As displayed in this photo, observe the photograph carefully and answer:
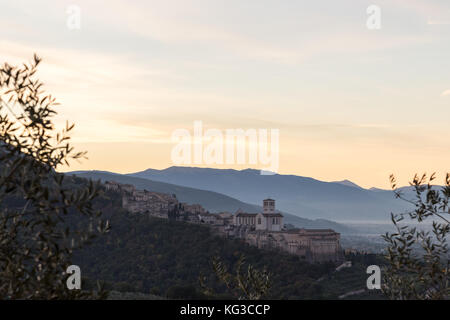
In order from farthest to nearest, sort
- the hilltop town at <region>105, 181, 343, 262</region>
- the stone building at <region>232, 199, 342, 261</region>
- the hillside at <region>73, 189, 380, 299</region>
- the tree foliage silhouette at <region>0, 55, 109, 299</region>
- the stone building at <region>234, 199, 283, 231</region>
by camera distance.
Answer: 1. the stone building at <region>234, 199, 283, 231</region>
2. the hilltop town at <region>105, 181, 343, 262</region>
3. the stone building at <region>232, 199, 342, 261</region>
4. the hillside at <region>73, 189, 380, 299</region>
5. the tree foliage silhouette at <region>0, 55, 109, 299</region>

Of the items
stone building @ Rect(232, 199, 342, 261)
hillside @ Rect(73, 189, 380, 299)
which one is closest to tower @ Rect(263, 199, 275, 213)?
stone building @ Rect(232, 199, 342, 261)

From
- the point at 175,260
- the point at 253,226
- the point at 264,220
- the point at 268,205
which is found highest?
the point at 268,205

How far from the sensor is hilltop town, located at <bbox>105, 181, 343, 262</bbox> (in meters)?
138

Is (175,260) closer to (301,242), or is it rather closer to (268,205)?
(301,242)

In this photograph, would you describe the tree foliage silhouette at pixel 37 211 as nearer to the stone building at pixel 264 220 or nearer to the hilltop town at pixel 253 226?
the hilltop town at pixel 253 226

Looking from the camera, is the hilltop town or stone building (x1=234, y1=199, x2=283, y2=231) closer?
the hilltop town

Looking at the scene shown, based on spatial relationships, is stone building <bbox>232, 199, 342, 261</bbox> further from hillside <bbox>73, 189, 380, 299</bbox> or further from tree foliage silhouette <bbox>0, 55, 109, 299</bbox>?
tree foliage silhouette <bbox>0, 55, 109, 299</bbox>

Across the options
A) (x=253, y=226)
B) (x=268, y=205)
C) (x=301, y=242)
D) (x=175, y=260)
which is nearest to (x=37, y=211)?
(x=175, y=260)

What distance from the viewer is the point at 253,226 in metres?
159

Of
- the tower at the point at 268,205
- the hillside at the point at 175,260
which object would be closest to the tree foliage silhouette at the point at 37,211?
the hillside at the point at 175,260

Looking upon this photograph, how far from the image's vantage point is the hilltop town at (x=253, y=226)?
138 meters
